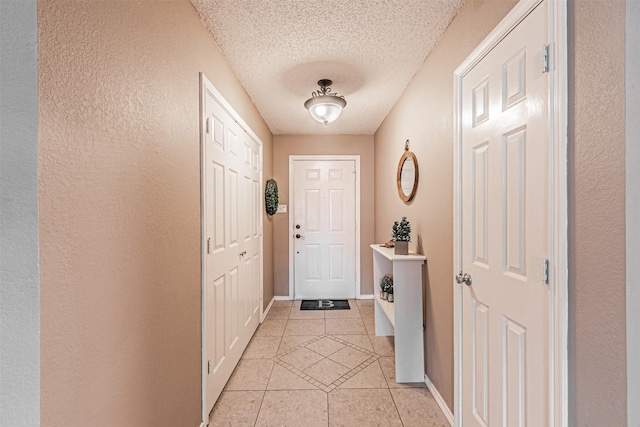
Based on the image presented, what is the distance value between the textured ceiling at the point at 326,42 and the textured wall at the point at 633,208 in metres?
1.15

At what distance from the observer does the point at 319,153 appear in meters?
4.54

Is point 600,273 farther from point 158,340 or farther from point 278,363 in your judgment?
point 278,363

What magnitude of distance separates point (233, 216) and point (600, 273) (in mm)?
2252

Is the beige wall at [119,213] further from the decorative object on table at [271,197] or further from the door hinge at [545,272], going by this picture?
the decorative object on table at [271,197]

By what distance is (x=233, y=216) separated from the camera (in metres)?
2.59

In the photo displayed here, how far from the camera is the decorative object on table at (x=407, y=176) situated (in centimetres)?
263

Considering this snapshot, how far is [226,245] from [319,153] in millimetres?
2509

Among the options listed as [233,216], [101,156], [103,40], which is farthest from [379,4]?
[233,216]

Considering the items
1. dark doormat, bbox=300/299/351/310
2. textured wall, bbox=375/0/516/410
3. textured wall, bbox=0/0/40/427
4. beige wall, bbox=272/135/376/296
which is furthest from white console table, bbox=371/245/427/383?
beige wall, bbox=272/135/376/296

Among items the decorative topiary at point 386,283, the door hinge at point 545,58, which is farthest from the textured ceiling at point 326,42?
the decorative topiary at point 386,283

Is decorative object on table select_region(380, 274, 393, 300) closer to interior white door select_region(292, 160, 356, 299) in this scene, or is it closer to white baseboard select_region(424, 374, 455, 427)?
white baseboard select_region(424, 374, 455, 427)

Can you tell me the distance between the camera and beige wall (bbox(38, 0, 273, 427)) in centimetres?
85

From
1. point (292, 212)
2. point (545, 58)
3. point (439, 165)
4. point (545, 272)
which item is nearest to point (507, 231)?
point (545, 272)

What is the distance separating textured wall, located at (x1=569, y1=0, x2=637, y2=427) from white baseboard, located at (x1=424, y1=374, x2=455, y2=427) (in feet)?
3.35
